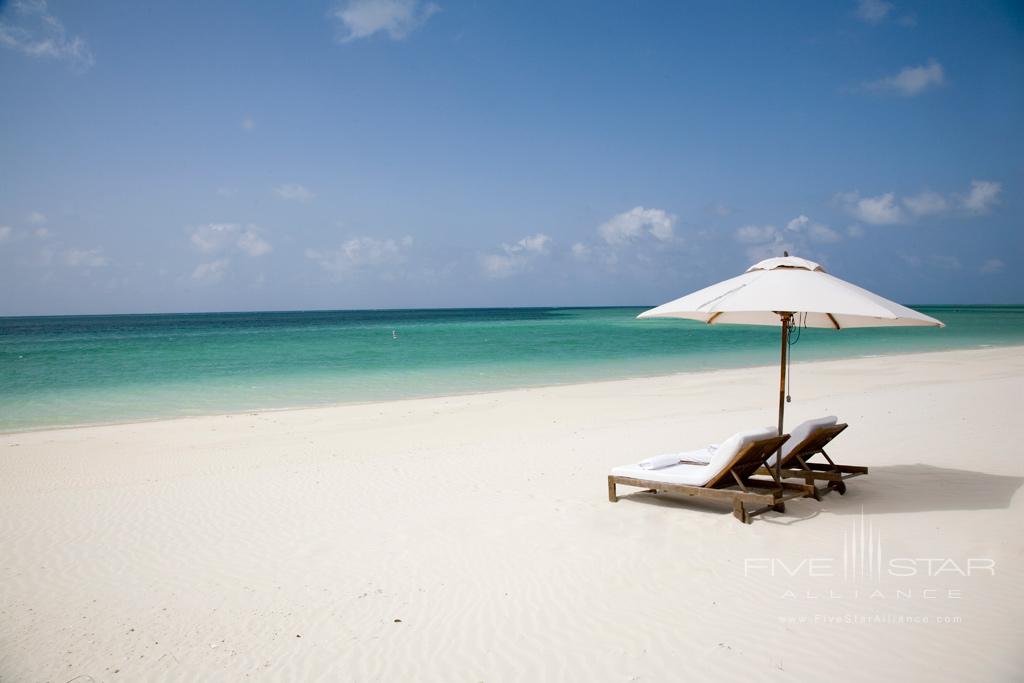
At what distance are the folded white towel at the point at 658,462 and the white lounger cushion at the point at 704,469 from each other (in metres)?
0.05

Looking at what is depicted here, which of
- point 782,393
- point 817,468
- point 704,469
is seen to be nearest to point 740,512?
point 704,469

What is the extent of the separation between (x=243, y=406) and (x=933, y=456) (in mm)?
14902

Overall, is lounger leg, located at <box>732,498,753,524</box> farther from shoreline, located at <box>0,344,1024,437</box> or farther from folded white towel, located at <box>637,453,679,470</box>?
shoreline, located at <box>0,344,1024,437</box>

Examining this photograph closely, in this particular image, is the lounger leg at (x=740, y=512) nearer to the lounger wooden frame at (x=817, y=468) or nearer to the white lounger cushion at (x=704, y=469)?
the white lounger cushion at (x=704, y=469)

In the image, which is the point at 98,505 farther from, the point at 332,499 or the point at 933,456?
the point at 933,456

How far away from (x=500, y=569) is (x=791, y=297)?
3.41 m

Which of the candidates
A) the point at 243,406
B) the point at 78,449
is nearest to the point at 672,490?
the point at 78,449

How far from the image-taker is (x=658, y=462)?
6660 millimetres

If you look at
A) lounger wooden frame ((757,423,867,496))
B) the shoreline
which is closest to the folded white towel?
lounger wooden frame ((757,423,867,496))

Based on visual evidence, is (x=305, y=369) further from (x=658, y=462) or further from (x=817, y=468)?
(x=817, y=468)

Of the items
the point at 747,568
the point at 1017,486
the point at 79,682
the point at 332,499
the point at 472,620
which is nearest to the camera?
the point at 79,682

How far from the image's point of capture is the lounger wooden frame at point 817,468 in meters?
6.54

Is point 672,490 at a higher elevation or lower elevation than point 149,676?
higher

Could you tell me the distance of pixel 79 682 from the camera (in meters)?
3.76
